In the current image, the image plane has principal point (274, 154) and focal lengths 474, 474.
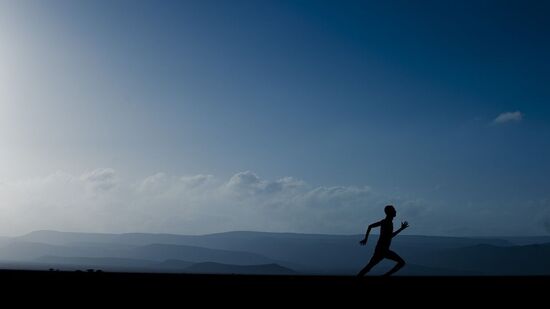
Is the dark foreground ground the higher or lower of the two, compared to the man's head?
lower

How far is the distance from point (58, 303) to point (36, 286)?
186 centimetres

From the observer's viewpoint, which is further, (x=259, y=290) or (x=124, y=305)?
(x=259, y=290)

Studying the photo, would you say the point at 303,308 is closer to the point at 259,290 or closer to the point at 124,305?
the point at 259,290

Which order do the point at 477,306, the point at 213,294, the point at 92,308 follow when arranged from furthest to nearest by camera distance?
the point at 213,294, the point at 477,306, the point at 92,308

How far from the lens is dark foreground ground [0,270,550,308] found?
305 inches

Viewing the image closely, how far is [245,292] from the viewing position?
29.0 feet

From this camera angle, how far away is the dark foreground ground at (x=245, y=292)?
7738 millimetres

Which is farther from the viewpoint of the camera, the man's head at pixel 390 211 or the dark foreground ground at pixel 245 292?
the man's head at pixel 390 211

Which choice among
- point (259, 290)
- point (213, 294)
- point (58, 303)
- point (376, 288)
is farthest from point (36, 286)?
point (376, 288)

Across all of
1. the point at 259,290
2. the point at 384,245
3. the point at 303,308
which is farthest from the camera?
the point at 384,245

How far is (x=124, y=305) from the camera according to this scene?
707 cm

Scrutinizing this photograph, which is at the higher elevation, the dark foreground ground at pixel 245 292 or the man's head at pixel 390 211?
the man's head at pixel 390 211

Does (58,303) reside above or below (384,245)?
below

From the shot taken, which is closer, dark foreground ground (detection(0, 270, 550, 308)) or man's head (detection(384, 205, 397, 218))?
dark foreground ground (detection(0, 270, 550, 308))
